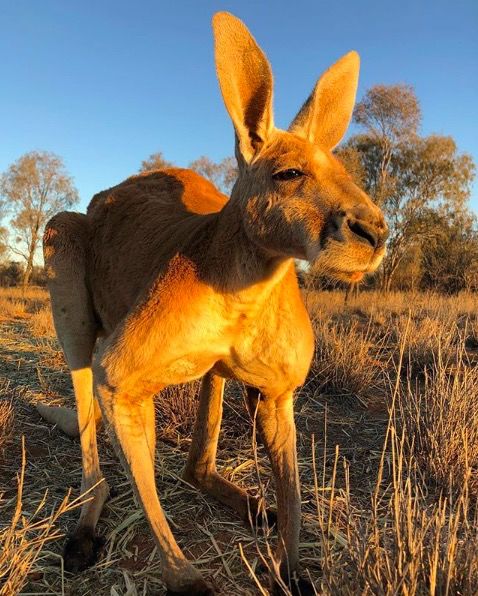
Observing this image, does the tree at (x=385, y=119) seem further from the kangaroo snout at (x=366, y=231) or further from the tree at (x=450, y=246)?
the kangaroo snout at (x=366, y=231)

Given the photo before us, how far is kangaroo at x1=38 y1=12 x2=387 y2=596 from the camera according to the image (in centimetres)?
216

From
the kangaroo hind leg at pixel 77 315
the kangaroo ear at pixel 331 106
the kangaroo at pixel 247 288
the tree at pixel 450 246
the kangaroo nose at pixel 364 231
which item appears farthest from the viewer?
the tree at pixel 450 246

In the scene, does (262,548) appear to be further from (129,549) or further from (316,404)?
(316,404)

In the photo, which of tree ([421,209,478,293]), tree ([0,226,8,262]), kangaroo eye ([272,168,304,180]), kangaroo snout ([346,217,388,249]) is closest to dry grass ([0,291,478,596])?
kangaroo snout ([346,217,388,249])

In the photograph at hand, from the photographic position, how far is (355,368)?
17.3ft

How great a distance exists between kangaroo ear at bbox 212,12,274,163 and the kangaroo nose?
0.77 metres

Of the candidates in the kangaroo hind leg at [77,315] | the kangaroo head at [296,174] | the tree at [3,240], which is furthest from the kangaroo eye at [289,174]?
the tree at [3,240]

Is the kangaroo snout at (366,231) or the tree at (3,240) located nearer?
the kangaroo snout at (366,231)

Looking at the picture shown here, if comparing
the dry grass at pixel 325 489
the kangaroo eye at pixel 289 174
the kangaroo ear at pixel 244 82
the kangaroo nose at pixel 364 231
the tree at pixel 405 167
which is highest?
the tree at pixel 405 167

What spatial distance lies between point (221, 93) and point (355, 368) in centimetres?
351

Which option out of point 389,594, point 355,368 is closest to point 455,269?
point 355,368

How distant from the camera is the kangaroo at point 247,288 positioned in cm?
216

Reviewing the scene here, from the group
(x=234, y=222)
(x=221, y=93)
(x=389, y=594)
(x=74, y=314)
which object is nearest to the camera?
(x=389, y=594)

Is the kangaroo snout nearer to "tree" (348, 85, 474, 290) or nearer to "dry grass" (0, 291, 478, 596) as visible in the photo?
"dry grass" (0, 291, 478, 596)
